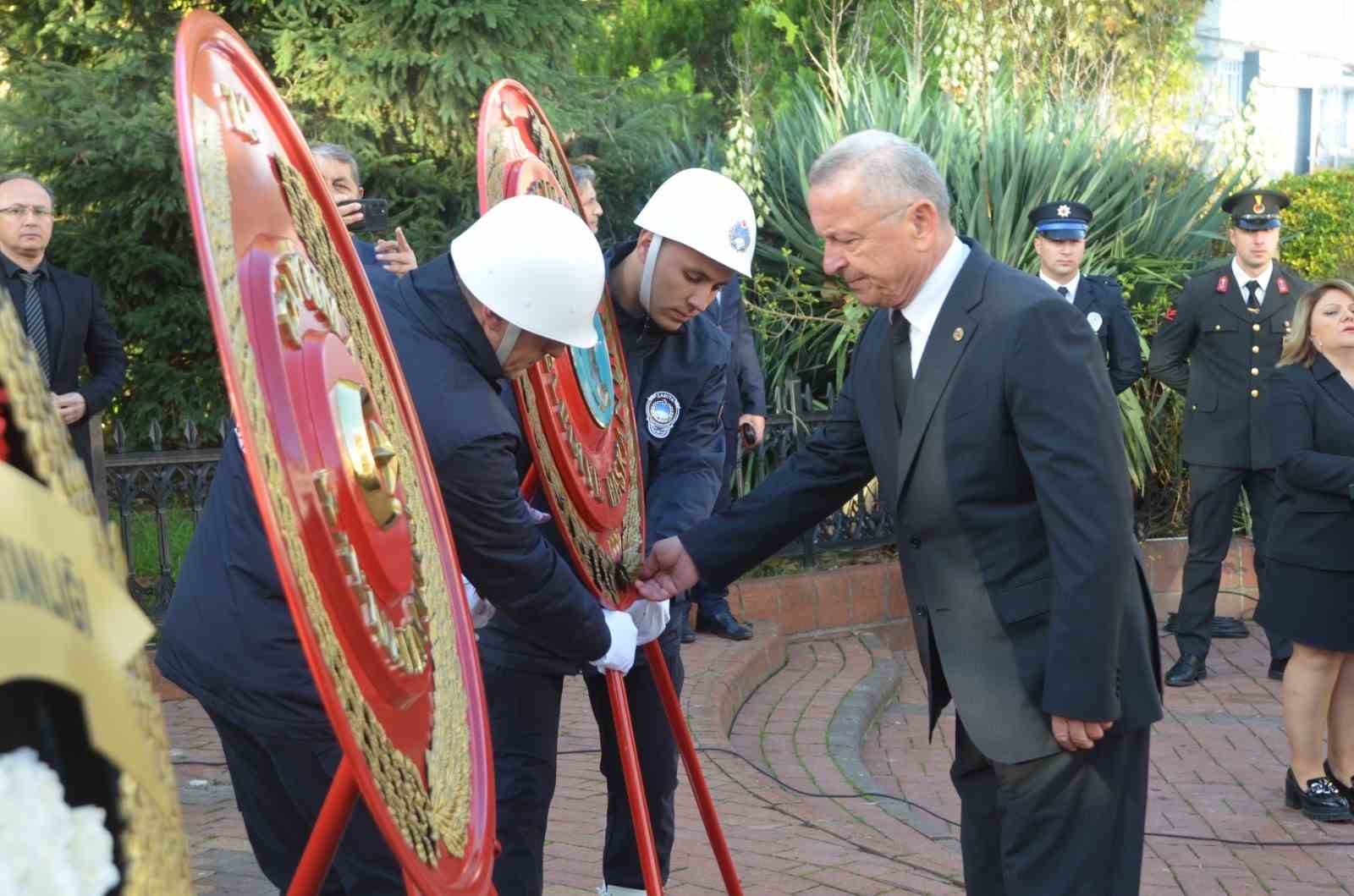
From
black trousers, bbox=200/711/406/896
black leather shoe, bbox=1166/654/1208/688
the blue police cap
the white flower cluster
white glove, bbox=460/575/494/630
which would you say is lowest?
black leather shoe, bbox=1166/654/1208/688

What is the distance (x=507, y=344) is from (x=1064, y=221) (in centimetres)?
563

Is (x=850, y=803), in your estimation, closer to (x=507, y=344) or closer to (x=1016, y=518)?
(x=1016, y=518)

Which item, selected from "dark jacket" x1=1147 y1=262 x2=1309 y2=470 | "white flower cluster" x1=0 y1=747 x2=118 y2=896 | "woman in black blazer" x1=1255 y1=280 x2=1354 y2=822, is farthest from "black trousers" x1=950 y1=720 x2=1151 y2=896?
"dark jacket" x1=1147 y1=262 x2=1309 y2=470

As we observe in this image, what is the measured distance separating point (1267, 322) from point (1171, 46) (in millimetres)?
10606

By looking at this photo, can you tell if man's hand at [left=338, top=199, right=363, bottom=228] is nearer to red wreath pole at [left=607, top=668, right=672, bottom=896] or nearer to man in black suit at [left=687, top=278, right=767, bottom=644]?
red wreath pole at [left=607, top=668, right=672, bottom=896]

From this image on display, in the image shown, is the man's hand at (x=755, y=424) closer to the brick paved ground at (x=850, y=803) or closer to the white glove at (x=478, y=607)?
the brick paved ground at (x=850, y=803)

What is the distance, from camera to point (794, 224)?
10320mm

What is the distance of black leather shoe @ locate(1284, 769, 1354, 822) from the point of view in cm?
571

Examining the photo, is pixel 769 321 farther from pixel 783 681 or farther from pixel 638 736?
pixel 638 736

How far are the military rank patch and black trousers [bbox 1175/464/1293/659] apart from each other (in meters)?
4.70

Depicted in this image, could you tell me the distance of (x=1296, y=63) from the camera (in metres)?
26.3

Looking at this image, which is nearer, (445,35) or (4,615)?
(4,615)

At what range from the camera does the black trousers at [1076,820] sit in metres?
3.18

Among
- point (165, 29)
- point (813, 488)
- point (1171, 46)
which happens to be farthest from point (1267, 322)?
point (1171, 46)
